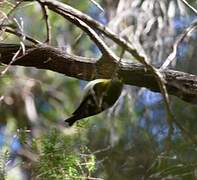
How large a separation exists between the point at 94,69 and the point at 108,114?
4.30 feet

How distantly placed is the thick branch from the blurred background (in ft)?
0.27

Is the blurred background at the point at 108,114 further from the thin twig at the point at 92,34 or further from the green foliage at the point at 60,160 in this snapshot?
the thin twig at the point at 92,34

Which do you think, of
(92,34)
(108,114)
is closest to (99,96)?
(92,34)

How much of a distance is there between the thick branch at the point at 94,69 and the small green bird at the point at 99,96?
76 mm

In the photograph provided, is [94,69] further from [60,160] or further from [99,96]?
[60,160]

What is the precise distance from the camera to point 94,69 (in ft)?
5.10

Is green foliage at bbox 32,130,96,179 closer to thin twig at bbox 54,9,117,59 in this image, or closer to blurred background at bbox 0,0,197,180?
blurred background at bbox 0,0,197,180

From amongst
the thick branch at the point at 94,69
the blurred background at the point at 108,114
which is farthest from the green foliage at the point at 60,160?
→ the thick branch at the point at 94,69

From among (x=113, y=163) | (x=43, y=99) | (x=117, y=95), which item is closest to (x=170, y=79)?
(x=117, y=95)

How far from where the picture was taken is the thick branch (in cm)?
154

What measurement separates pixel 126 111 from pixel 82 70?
1280 millimetres

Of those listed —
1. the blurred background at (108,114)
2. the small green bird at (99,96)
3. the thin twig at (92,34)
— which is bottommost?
the blurred background at (108,114)

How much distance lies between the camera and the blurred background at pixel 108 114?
144cm

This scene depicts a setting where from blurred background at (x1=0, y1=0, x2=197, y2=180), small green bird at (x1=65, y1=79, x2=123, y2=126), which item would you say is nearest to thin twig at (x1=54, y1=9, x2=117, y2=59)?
small green bird at (x1=65, y1=79, x2=123, y2=126)
